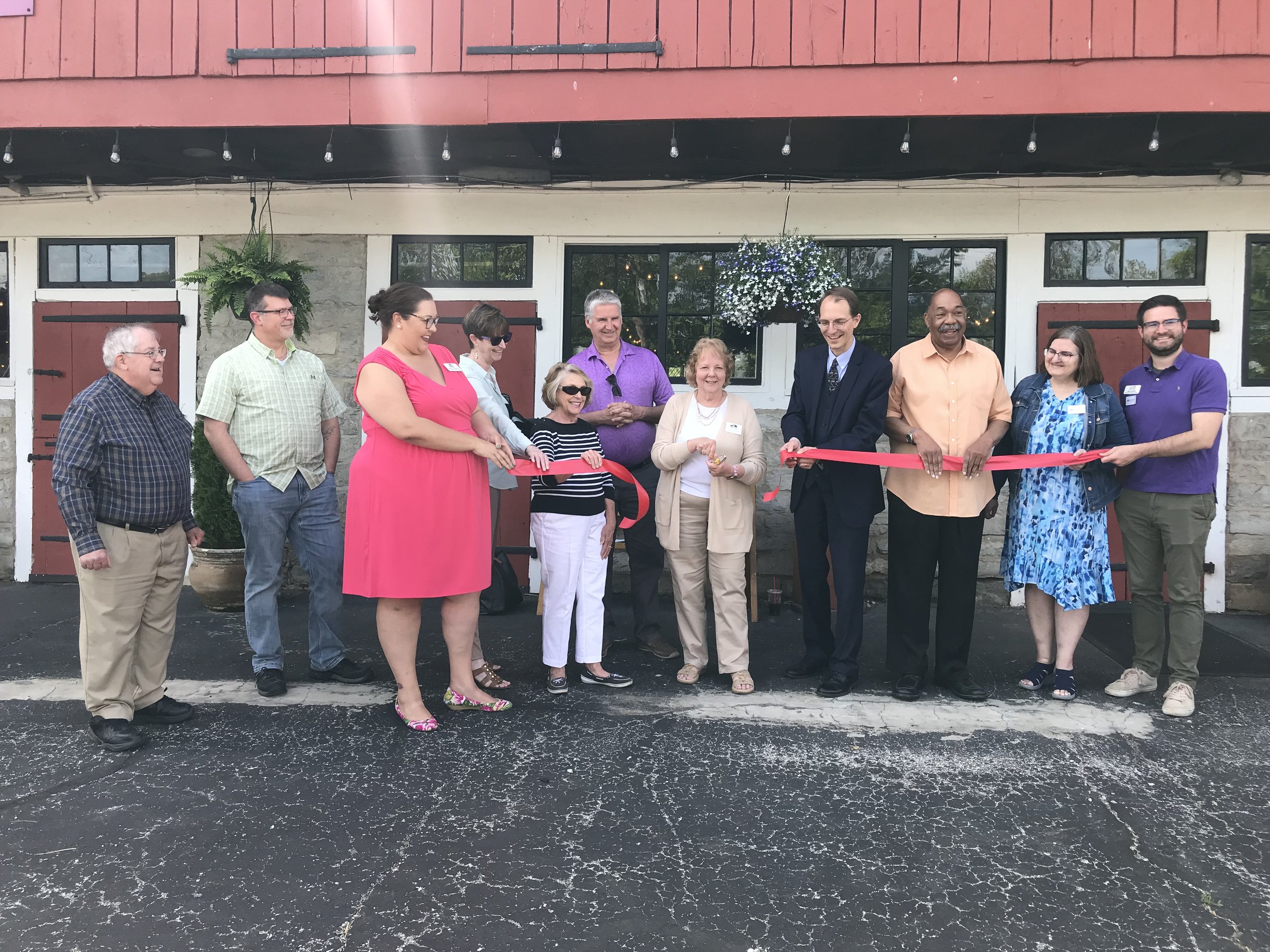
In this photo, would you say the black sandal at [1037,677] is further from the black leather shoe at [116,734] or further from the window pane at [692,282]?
the black leather shoe at [116,734]

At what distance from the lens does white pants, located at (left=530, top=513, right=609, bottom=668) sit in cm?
438

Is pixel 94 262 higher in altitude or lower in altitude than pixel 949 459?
higher

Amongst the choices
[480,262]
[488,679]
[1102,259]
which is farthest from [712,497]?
[1102,259]

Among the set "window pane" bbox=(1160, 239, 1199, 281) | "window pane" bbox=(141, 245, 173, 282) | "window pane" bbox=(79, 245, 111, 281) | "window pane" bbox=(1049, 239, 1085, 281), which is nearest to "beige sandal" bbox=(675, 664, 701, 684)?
"window pane" bbox=(1049, 239, 1085, 281)

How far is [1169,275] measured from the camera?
6.43 m

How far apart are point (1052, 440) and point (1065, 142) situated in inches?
103

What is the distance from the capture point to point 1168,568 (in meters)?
4.35

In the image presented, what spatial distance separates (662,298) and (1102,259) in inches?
126

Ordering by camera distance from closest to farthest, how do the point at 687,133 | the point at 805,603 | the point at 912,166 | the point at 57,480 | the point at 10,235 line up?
1. the point at 57,480
2. the point at 805,603
3. the point at 687,133
4. the point at 912,166
5. the point at 10,235

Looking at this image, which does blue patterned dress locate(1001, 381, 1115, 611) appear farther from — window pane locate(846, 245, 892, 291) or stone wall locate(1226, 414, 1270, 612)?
stone wall locate(1226, 414, 1270, 612)

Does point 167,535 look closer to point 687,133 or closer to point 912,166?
point 687,133

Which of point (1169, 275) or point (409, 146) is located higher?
point (409, 146)

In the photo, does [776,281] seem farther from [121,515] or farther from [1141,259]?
[121,515]

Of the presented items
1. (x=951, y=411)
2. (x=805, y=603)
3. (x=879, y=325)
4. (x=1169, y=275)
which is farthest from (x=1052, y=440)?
(x=1169, y=275)
